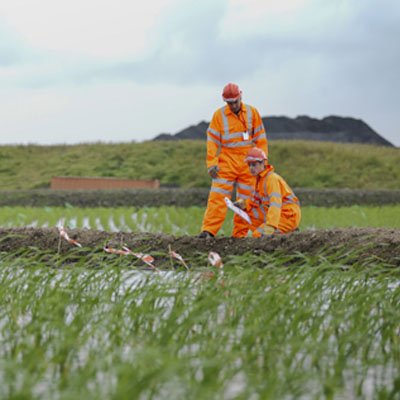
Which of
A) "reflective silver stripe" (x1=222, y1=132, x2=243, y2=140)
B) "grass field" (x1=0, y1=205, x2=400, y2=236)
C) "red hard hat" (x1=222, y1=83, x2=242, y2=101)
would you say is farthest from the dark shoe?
"grass field" (x1=0, y1=205, x2=400, y2=236)

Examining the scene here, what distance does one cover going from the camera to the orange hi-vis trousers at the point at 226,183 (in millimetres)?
7852

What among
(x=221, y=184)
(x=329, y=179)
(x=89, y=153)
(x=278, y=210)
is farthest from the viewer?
(x=89, y=153)

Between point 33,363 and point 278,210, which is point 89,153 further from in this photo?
point 33,363

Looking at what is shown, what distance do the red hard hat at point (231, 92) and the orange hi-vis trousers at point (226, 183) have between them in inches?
19.6

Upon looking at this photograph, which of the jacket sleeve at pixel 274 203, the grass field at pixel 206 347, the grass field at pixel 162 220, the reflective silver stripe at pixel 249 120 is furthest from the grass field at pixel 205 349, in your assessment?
the grass field at pixel 162 220

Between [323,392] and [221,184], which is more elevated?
[221,184]

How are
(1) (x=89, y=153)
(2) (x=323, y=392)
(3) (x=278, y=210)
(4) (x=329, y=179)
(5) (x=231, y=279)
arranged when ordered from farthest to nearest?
(1) (x=89, y=153)
(4) (x=329, y=179)
(3) (x=278, y=210)
(5) (x=231, y=279)
(2) (x=323, y=392)

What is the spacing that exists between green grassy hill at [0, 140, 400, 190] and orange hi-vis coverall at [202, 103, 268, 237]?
20439mm

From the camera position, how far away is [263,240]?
24.5ft

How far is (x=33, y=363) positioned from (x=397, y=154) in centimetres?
3074

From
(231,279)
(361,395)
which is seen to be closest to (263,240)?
(231,279)

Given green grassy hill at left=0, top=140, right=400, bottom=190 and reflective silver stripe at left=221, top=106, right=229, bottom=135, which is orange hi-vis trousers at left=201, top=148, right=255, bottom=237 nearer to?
reflective silver stripe at left=221, top=106, right=229, bottom=135

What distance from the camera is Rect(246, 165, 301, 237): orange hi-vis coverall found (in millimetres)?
7301

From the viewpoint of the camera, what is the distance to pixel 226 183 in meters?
7.84
